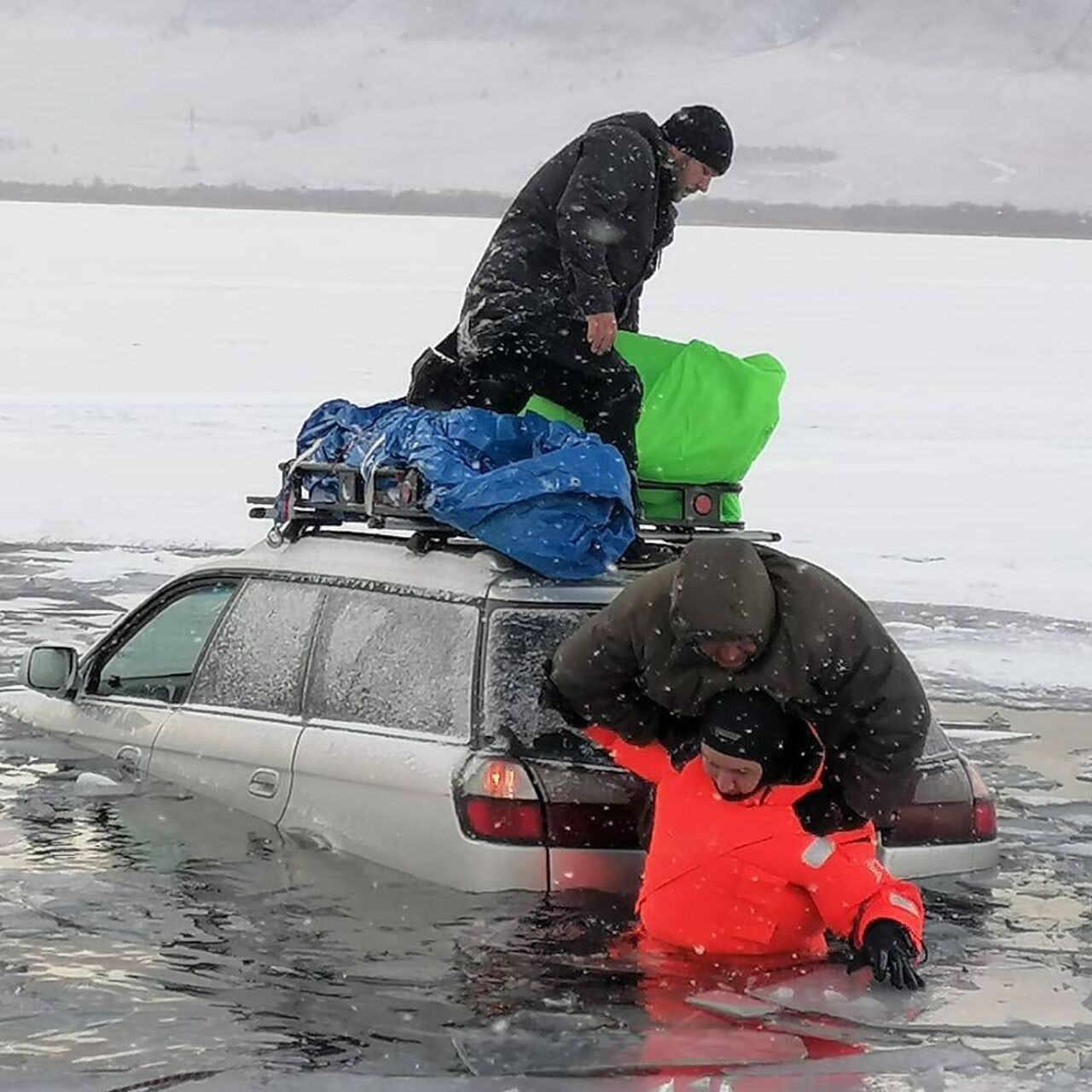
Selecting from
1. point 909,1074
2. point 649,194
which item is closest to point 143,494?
point 649,194

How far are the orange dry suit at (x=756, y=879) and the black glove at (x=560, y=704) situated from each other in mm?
315

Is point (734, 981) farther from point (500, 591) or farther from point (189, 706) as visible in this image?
point (189, 706)

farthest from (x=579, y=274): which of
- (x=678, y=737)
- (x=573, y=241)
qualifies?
(x=678, y=737)

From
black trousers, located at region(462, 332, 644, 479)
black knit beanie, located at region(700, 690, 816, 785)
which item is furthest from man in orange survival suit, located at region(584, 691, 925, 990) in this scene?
black trousers, located at region(462, 332, 644, 479)

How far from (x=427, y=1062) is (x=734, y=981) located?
0.85 meters

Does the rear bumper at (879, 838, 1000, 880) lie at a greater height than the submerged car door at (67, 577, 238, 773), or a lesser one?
lesser

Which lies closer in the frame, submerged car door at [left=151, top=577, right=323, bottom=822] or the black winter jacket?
submerged car door at [left=151, top=577, right=323, bottom=822]

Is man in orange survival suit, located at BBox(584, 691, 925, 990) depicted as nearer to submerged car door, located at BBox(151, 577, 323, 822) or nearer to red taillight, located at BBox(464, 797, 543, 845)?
red taillight, located at BBox(464, 797, 543, 845)

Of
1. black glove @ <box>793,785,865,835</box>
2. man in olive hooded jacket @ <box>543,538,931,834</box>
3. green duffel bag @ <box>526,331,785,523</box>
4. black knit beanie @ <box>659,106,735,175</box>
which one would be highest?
black knit beanie @ <box>659,106,735,175</box>

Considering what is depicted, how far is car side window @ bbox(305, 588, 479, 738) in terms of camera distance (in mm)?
5859

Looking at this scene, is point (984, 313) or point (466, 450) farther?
point (984, 313)

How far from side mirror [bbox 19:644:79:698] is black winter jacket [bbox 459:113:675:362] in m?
1.75

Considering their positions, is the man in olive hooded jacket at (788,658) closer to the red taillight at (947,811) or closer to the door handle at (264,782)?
the red taillight at (947,811)

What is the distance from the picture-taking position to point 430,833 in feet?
18.7
